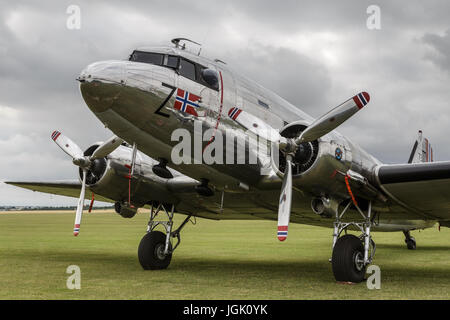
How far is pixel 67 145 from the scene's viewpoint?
1243 cm

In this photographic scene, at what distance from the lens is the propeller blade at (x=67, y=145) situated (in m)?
12.1

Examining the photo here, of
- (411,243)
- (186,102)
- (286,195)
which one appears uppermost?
(186,102)

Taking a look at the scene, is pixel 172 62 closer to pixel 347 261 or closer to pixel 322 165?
pixel 322 165

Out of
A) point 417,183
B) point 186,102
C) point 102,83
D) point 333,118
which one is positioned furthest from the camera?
point 417,183

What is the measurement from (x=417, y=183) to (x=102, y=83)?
6309mm

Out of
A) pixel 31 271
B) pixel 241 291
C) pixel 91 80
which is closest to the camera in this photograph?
pixel 91 80

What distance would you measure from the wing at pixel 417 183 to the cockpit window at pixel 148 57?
4927 mm

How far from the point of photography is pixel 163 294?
811cm

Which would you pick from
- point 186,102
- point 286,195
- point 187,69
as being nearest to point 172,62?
point 187,69

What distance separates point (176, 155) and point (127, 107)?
4.93 ft

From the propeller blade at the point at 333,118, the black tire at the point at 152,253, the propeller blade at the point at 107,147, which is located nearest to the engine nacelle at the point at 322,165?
the propeller blade at the point at 333,118

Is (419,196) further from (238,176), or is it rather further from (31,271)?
(31,271)

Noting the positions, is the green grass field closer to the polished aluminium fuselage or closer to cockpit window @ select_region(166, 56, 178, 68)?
the polished aluminium fuselage
